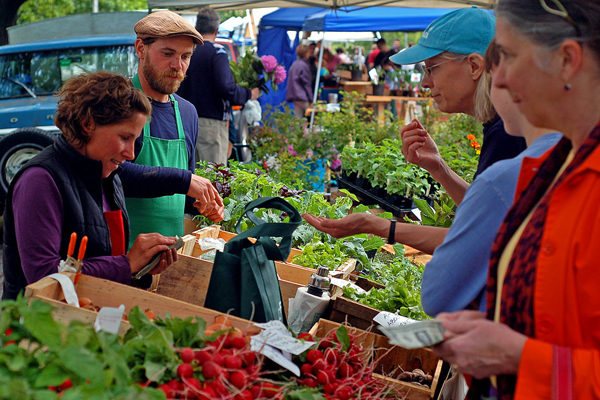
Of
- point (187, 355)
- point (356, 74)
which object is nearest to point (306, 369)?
point (187, 355)

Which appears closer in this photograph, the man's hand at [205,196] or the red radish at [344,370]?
the red radish at [344,370]

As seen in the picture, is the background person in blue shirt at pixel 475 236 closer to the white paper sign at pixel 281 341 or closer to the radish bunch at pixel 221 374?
the white paper sign at pixel 281 341

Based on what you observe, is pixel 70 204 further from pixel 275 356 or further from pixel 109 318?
pixel 275 356

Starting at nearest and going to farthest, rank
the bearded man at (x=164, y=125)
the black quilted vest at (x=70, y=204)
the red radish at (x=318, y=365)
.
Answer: the red radish at (x=318, y=365)
the black quilted vest at (x=70, y=204)
the bearded man at (x=164, y=125)

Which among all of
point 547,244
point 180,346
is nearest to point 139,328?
point 180,346

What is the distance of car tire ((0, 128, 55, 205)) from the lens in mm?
7285

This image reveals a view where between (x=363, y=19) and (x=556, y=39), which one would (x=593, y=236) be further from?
(x=363, y=19)

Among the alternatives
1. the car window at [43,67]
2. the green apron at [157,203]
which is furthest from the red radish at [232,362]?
the car window at [43,67]

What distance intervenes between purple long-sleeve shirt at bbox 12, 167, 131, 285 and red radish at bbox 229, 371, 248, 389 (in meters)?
0.77

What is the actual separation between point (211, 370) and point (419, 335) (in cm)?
54

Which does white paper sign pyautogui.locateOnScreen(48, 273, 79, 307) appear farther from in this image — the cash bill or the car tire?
the car tire

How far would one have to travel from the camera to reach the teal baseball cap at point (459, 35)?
7.92 ft

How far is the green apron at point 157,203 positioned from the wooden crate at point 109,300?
1.08 m

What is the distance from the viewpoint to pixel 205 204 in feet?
9.35
